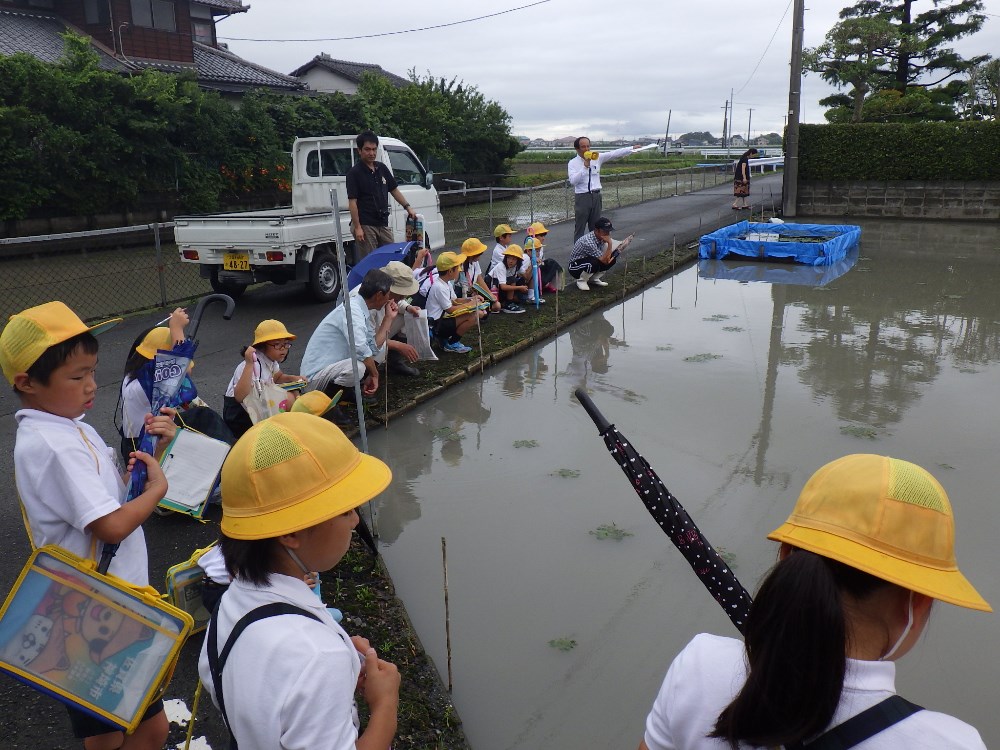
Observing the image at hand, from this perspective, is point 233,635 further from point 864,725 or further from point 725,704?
point 864,725

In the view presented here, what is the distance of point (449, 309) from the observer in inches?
284

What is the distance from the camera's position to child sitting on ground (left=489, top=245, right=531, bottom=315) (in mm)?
8922

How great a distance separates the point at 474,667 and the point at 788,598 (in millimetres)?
2269

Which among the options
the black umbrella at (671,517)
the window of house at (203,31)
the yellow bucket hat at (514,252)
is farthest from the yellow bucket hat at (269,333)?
the window of house at (203,31)

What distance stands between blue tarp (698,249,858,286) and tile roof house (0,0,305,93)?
15466 millimetres

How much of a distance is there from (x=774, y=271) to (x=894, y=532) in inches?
459

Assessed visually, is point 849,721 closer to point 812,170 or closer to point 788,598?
point 788,598

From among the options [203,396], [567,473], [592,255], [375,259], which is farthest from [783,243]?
[203,396]

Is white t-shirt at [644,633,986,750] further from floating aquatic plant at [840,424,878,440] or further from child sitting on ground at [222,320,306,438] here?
floating aquatic plant at [840,424,878,440]

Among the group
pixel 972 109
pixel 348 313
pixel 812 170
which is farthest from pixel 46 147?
pixel 972 109

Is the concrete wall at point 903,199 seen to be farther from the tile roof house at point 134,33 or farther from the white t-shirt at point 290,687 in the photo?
the white t-shirt at point 290,687

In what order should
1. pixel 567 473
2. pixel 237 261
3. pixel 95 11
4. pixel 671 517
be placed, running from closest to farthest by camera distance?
pixel 671 517 → pixel 567 473 → pixel 237 261 → pixel 95 11

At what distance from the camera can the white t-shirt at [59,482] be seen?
2018mm

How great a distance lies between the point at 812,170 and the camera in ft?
63.8
